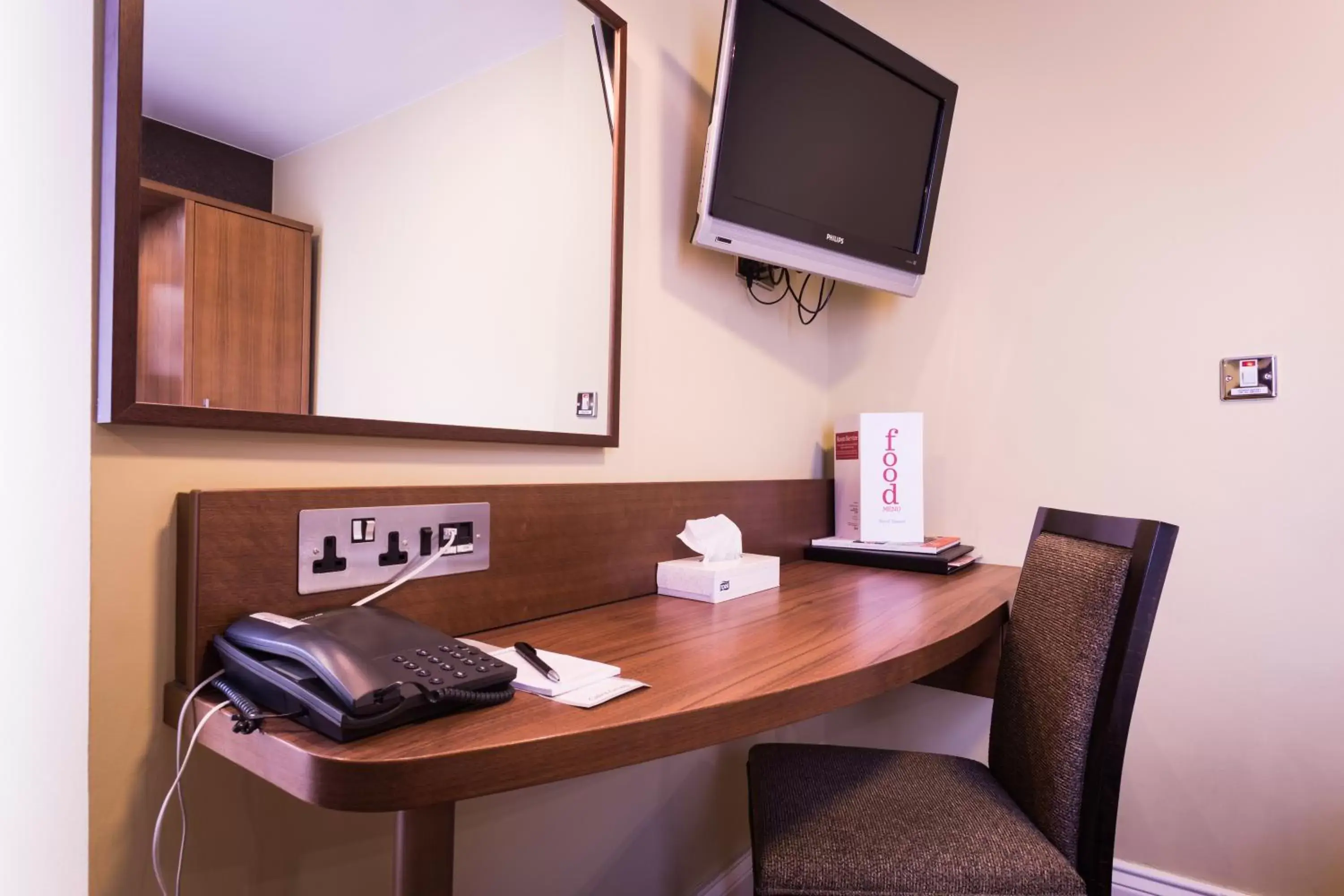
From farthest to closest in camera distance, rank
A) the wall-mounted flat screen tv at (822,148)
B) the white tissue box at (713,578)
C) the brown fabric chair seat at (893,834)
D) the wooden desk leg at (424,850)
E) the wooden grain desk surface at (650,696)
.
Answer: the wall-mounted flat screen tv at (822,148) → the white tissue box at (713,578) → the brown fabric chair seat at (893,834) → the wooden desk leg at (424,850) → the wooden grain desk surface at (650,696)

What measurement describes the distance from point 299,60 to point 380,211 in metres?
0.20

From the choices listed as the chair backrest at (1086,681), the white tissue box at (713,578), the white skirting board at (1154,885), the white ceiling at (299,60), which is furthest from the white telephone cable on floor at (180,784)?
the white skirting board at (1154,885)

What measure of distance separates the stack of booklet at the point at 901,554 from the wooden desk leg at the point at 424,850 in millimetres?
1267

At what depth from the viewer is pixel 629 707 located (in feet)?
2.33

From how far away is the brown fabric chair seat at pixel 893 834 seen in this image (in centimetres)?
91

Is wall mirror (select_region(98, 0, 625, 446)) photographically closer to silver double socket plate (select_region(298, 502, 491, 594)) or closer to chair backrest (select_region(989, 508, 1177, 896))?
silver double socket plate (select_region(298, 502, 491, 594))

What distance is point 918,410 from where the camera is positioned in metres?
2.06

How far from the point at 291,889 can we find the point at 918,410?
1.78 metres

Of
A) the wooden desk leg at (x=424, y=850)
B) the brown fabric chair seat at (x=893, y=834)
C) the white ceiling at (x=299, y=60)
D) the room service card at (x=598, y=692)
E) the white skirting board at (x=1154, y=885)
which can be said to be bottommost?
the white skirting board at (x=1154, y=885)

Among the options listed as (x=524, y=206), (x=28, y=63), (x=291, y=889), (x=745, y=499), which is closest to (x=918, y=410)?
(x=745, y=499)

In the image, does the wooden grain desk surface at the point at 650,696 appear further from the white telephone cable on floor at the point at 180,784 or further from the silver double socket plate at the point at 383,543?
the silver double socket plate at the point at 383,543

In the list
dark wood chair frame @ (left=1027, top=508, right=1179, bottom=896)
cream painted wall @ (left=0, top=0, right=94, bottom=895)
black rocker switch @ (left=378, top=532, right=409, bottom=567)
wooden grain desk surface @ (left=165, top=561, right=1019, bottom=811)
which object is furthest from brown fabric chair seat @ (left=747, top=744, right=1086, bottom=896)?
cream painted wall @ (left=0, top=0, right=94, bottom=895)

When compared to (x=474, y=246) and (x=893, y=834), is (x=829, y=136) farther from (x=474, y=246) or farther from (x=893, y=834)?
(x=893, y=834)

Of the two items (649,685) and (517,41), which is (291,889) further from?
(517,41)
